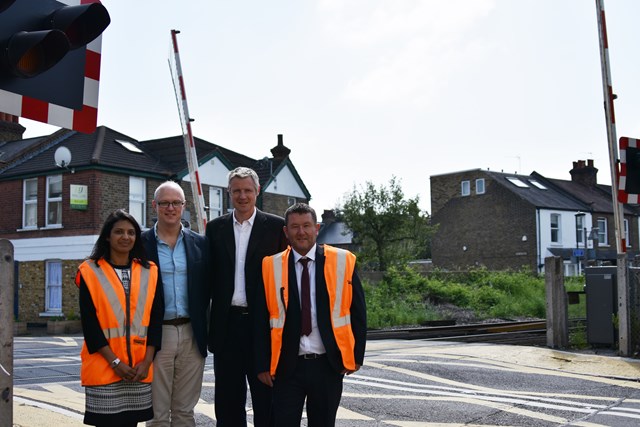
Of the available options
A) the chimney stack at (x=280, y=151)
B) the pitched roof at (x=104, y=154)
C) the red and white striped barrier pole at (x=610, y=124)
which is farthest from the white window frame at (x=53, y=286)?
the red and white striped barrier pole at (x=610, y=124)

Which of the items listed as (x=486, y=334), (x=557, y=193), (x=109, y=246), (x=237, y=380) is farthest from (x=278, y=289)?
(x=557, y=193)

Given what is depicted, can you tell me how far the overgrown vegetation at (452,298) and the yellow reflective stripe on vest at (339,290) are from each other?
612 inches

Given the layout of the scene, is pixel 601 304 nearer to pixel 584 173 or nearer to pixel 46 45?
pixel 46 45

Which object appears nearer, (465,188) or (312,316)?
(312,316)

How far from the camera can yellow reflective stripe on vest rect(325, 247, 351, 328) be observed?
14.5 ft

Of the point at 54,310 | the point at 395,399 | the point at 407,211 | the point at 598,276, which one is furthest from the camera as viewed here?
the point at 407,211

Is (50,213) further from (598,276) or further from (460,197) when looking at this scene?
(460,197)

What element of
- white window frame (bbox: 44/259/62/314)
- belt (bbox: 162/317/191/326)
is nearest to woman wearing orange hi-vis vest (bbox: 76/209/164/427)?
belt (bbox: 162/317/191/326)

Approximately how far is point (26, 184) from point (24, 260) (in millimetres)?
2927

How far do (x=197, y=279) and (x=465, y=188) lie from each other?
4511 cm

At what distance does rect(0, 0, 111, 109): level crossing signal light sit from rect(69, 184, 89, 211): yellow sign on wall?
76.6 feet

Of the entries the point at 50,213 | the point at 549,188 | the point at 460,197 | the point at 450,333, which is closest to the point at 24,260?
the point at 50,213

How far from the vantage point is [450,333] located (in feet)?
55.3

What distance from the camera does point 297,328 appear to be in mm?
4418
